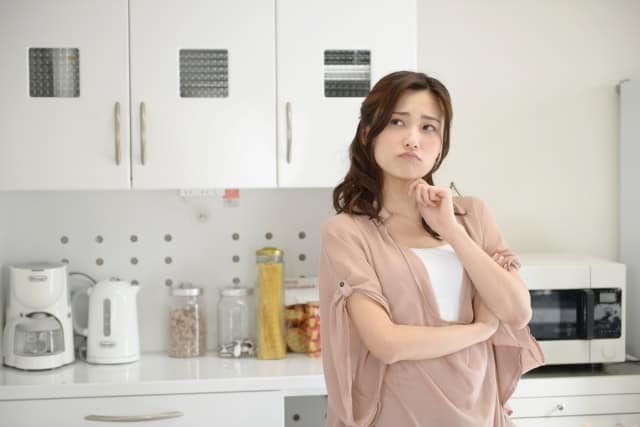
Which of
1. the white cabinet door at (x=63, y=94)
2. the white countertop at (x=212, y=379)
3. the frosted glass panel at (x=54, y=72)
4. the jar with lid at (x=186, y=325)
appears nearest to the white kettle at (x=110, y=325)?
the white countertop at (x=212, y=379)

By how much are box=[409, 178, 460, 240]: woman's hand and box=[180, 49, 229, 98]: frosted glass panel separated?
1211 millimetres

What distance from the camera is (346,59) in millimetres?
2662

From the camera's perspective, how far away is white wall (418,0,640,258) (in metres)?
3.08

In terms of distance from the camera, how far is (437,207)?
1.58m

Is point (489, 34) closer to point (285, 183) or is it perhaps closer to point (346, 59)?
point (346, 59)

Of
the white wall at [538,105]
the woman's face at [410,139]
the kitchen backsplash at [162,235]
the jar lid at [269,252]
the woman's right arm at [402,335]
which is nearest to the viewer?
the woman's right arm at [402,335]

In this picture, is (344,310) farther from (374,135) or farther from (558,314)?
(558,314)

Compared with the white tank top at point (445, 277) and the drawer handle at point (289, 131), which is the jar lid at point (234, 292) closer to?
the drawer handle at point (289, 131)

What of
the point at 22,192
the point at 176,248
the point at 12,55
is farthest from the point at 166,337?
the point at 12,55

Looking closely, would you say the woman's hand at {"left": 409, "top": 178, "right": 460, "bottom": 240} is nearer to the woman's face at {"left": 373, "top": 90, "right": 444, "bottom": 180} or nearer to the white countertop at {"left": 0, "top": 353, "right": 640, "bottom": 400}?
the woman's face at {"left": 373, "top": 90, "right": 444, "bottom": 180}

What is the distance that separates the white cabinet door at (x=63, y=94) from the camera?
2590mm

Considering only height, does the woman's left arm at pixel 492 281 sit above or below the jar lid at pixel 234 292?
above

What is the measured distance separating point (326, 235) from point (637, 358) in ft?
6.00

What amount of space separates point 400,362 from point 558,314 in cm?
139
